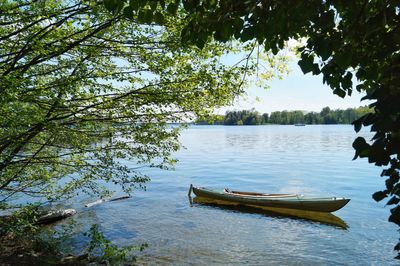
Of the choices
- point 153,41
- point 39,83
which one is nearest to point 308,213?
point 153,41

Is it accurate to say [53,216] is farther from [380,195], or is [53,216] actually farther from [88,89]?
[380,195]

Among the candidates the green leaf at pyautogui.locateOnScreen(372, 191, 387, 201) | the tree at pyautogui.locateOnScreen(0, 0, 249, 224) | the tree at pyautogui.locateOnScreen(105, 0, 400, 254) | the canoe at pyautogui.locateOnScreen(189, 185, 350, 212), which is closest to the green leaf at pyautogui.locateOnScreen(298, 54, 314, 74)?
the tree at pyautogui.locateOnScreen(105, 0, 400, 254)

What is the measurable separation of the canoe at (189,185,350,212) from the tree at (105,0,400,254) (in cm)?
1844

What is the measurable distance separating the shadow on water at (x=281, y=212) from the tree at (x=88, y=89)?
13.9m

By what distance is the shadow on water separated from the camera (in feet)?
67.3

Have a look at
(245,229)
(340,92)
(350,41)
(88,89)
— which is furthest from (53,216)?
(350,41)

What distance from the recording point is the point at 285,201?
22.1 meters

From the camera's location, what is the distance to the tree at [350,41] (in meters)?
2.75

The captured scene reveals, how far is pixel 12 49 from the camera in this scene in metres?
7.72

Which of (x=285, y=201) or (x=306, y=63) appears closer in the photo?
(x=306, y=63)

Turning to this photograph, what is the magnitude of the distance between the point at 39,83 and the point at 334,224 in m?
18.1

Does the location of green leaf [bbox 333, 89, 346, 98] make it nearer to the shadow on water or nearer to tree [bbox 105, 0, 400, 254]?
tree [bbox 105, 0, 400, 254]

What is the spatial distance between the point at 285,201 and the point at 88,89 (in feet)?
56.4

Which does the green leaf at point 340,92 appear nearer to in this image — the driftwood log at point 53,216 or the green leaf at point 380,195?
the green leaf at point 380,195
